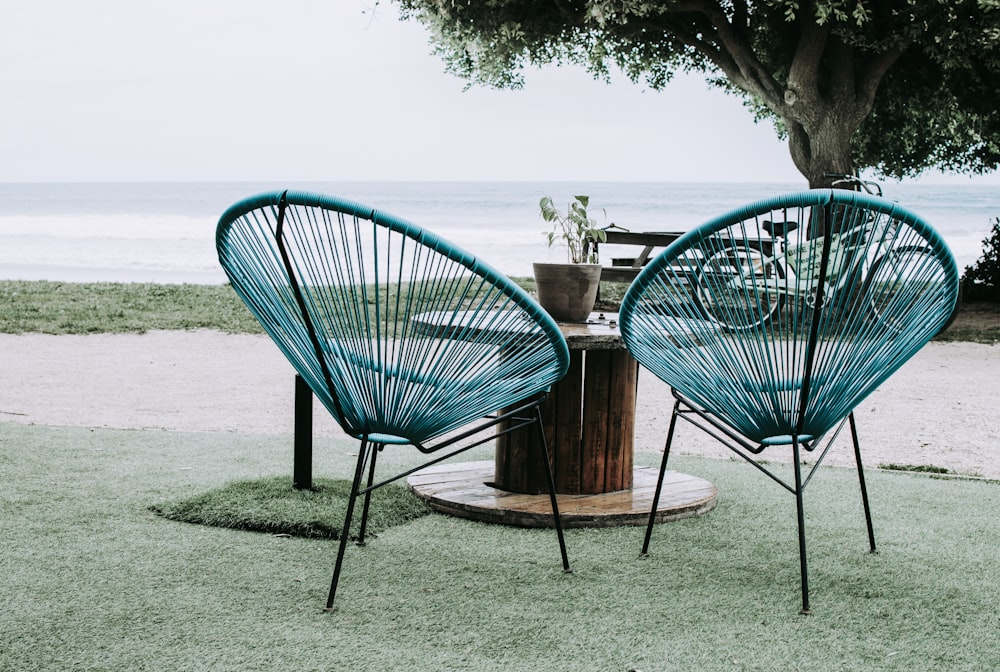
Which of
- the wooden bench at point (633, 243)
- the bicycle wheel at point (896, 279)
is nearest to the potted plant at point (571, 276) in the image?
the bicycle wheel at point (896, 279)

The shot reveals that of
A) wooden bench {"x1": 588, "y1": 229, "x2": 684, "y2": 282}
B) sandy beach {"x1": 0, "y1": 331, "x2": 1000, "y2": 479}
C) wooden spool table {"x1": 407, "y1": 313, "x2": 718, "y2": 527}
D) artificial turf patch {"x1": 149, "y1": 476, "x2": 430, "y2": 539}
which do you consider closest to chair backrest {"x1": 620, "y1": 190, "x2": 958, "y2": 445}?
wooden spool table {"x1": 407, "y1": 313, "x2": 718, "y2": 527}

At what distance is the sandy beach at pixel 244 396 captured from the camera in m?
4.90

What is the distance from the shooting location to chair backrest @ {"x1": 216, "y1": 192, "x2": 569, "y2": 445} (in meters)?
2.33

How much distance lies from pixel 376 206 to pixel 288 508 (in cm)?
2744

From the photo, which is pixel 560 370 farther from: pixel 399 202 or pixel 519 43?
pixel 399 202

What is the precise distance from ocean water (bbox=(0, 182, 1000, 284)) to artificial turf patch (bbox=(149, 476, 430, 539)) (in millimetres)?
2557

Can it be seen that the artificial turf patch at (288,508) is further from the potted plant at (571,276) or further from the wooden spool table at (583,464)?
the potted plant at (571,276)

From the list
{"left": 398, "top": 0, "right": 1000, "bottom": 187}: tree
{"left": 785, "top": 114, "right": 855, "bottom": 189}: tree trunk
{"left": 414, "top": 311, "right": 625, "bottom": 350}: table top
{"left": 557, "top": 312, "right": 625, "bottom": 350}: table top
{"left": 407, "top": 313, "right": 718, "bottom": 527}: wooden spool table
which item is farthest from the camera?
{"left": 785, "top": 114, "right": 855, "bottom": 189}: tree trunk

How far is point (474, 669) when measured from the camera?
2018 mm

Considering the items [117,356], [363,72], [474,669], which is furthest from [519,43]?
[363,72]

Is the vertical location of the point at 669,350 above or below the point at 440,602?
above

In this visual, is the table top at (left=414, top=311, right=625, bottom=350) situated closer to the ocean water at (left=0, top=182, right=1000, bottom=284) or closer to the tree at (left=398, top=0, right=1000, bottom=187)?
the ocean water at (left=0, top=182, right=1000, bottom=284)

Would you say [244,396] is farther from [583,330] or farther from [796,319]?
[796,319]

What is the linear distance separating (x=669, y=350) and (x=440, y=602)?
922 mm
